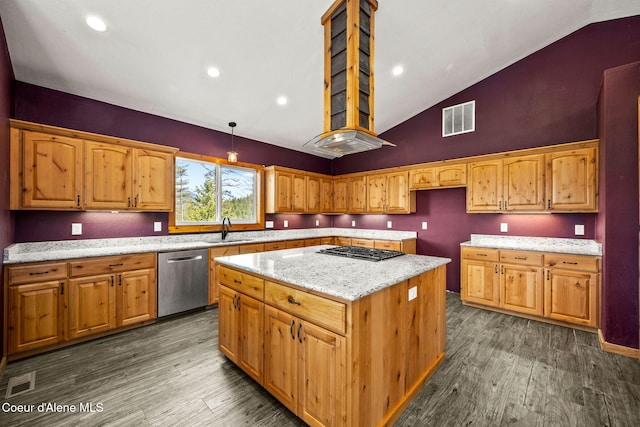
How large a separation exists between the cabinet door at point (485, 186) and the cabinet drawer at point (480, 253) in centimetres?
61

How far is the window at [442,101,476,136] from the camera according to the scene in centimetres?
440

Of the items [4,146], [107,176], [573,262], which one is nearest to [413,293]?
[573,262]

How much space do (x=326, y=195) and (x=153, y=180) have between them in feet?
11.4

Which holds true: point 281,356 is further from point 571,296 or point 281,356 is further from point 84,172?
point 571,296

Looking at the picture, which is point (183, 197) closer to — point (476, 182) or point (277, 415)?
point (277, 415)

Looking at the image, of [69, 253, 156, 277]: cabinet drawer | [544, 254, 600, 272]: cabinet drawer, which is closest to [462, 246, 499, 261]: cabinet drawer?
[544, 254, 600, 272]: cabinet drawer

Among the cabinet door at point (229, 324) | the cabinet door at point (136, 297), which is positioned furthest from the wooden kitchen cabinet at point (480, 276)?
the cabinet door at point (136, 297)

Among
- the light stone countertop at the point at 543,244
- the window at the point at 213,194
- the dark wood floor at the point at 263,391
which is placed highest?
the window at the point at 213,194

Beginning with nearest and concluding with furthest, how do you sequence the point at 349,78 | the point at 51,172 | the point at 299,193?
1. the point at 349,78
2. the point at 51,172
3. the point at 299,193

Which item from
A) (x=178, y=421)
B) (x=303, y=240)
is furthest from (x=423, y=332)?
(x=303, y=240)

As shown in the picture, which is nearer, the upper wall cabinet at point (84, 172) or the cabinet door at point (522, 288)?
the upper wall cabinet at point (84, 172)

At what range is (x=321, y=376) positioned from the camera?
151cm

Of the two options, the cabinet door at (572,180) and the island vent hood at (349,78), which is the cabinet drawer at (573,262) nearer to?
the cabinet door at (572,180)

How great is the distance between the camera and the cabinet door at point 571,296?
9.91ft
